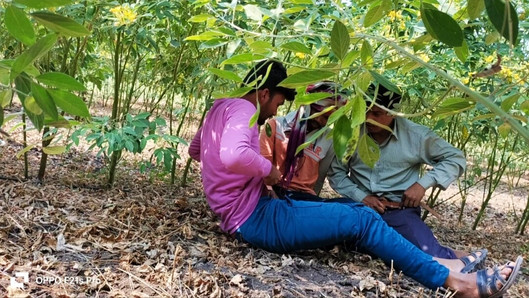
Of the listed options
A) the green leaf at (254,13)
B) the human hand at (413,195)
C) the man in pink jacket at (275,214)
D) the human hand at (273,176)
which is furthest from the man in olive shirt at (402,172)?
the green leaf at (254,13)

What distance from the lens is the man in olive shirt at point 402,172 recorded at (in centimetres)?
264

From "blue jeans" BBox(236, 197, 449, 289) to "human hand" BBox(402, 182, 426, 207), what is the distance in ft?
1.77

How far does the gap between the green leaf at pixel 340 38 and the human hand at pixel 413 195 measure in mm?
→ 2035

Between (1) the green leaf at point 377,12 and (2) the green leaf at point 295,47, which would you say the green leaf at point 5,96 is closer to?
(2) the green leaf at point 295,47

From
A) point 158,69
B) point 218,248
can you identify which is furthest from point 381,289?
point 158,69

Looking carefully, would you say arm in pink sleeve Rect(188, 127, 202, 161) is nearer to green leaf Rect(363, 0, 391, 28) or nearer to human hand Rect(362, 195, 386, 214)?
human hand Rect(362, 195, 386, 214)

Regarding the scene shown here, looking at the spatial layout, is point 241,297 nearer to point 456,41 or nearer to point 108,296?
point 108,296

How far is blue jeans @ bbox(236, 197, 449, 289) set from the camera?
81.4 inches

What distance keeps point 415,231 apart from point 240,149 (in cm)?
114

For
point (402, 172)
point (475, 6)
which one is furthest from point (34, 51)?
point (402, 172)

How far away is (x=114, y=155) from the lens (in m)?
2.84

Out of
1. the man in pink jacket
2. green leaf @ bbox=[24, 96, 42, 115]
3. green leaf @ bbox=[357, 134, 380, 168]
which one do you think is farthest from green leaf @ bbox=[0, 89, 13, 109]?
the man in pink jacket

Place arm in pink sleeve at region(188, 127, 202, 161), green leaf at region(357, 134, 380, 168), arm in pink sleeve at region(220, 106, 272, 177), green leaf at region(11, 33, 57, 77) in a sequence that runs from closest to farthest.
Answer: green leaf at region(11, 33, 57, 77) < green leaf at region(357, 134, 380, 168) < arm in pink sleeve at region(220, 106, 272, 177) < arm in pink sleeve at region(188, 127, 202, 161)

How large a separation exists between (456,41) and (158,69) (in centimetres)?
301
